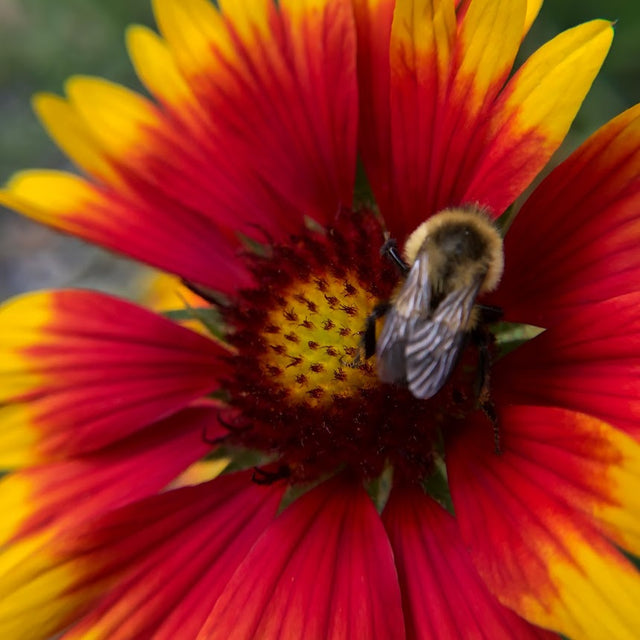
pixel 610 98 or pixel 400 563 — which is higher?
pixel 610 98

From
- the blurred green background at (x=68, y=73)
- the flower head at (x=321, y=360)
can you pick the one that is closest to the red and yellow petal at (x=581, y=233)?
the flower head at (x=321, y=360)

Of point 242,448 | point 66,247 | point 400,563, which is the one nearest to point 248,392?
point 242,448

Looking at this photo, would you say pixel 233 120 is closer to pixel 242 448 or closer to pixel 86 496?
pixel 242 448

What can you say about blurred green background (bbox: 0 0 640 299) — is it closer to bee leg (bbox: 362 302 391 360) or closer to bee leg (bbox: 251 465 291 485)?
bee leg (bbox: 362 302 391 360)

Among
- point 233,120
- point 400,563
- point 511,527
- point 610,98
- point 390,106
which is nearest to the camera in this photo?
point 511,527

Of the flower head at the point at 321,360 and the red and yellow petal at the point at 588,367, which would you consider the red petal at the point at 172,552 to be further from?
the red and yellow petal at the point at 588,367

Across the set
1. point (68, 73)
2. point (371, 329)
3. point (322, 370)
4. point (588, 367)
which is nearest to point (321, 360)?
point (322, 370)

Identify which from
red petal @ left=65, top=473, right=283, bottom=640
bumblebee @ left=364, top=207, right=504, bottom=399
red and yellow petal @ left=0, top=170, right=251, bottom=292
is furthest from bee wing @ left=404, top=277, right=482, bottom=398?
red and yellow petal @ left=0, top=170, right=251, bottom=292
